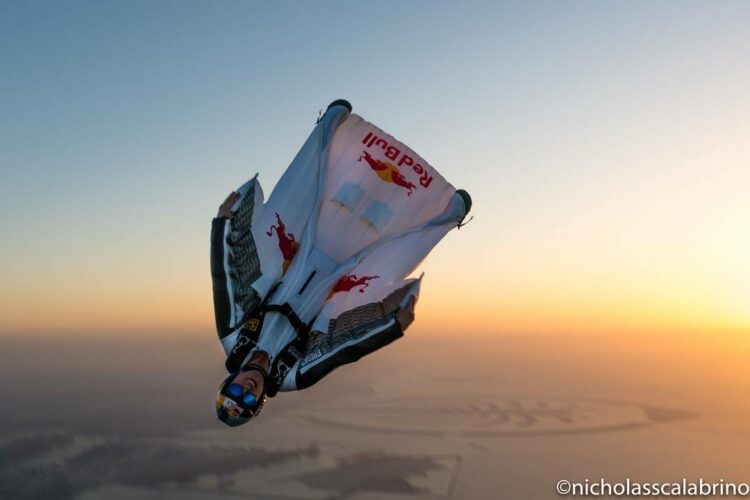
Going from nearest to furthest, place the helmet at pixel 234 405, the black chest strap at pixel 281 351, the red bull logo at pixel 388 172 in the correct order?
the helmet at pixel 234 405 < the black chest strap at pixel 281 351 < the red bull logo at pixel 388 172

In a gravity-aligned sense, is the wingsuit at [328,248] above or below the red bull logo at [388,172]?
below

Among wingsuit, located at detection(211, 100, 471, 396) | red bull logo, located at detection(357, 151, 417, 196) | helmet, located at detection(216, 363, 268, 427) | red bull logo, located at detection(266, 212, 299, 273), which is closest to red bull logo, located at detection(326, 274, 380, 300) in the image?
wingsuit, located at detection(211, 100, 471, 396)

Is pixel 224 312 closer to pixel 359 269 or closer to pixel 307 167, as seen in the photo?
pixel 359 269

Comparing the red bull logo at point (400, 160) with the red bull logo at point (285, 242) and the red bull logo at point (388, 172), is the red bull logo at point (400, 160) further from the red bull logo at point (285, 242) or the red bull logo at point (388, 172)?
the red bull logo at point (285, 242)

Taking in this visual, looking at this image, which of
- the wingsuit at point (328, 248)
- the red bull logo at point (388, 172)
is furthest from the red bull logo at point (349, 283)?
the red bull logo at point (388, 172)

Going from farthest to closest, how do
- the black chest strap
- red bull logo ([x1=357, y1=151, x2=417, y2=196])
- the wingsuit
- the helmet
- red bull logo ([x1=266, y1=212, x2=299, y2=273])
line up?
red bull logo ([x1=357, y1=151, x2=417, y2=196]) < red bull logo ([x1=266, y1=212, x2=299, y2=273]) < the wingsuit < the black chest strap < the helmet

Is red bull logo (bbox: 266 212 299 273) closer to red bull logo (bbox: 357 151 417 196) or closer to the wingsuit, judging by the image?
the wingsuit

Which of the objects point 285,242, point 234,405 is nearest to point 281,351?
point 234,405
